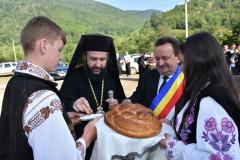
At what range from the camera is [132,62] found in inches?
1137

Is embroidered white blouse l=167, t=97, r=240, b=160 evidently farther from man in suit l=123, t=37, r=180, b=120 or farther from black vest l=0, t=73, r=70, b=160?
man in suit l=123, t=37, r=180, b=120

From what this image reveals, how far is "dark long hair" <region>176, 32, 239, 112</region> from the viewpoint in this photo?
260cm

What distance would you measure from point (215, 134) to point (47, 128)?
1048mm

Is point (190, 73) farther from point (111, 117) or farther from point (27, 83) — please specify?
point (27, 83)

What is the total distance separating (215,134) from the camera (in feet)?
7.90

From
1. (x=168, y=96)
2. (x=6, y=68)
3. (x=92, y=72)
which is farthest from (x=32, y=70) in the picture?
(x=6, y=68)

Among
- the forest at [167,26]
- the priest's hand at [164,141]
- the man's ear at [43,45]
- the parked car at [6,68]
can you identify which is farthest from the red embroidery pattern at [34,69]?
the parked car at [6,68]

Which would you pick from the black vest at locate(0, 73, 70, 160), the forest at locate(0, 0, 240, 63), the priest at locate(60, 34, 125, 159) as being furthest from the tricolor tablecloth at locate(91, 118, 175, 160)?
the forest at locate(0, 0, 240, 63)

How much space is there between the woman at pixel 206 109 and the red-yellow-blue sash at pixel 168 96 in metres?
1.00

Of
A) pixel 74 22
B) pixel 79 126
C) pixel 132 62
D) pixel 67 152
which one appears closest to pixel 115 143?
pixel 67 152

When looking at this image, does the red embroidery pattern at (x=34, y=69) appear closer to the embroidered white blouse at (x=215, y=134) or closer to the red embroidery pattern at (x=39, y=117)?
the red embroidery pattern at (x=39, y=117)

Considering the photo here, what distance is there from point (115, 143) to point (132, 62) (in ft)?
86.4

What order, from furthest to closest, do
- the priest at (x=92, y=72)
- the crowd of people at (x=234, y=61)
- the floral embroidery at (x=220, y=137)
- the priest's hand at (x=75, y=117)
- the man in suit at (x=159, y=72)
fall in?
the crowd of people at (x=234, y=61)
the man in suit at (x=159, y=72)
the priest at (x=92, y=72)
the priest's hand at (x=75, y=117)
the floral embroidery at (x=220, y=137)

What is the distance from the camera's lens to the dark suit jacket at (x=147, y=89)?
4.28 m
